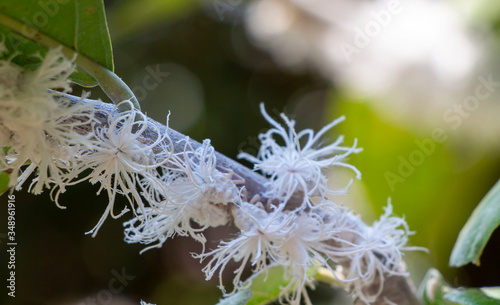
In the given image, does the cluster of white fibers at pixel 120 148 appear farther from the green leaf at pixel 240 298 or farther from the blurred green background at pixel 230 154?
the blurred green background at pixel 230 154

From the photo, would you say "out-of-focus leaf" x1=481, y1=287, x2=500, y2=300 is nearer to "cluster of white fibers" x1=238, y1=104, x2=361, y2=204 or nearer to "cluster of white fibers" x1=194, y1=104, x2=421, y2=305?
"cluster of white fibers" x1=194, y1=104, x2=421, y2=305

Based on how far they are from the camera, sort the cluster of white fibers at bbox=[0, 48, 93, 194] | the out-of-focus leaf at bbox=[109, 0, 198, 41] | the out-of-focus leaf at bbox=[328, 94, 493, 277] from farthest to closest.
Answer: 1. the out-of-focus leaf at bbox=[109, 0, 198, 41]
2. the out-of-focus leaf at bbox=[328, 94, 493, 277]
3. the cluster of white fibers at bbox=[0, 48, 93, 194]

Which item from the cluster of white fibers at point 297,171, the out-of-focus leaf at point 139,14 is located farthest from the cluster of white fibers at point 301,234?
the out-of-focus leaf at point 139,14

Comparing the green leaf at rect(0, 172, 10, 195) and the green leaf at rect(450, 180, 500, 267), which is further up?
the green leaf at rect(450, 180, 500, 267)

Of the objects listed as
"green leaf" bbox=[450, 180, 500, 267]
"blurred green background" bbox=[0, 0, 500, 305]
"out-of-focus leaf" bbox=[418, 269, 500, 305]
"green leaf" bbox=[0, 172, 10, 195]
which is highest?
"green leaf" bbox=[450, 180, 500, 267]

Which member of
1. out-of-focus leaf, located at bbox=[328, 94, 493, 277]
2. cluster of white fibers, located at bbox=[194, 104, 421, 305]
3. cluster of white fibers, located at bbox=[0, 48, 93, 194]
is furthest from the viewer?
out-of-focus leaf, located at bbox=[328, 94, 493, 277]

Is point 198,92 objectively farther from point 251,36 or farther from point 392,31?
point 392,31

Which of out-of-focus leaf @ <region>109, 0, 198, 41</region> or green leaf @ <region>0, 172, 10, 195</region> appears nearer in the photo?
green leaf @ <region>0, 172, 10, 195</region>

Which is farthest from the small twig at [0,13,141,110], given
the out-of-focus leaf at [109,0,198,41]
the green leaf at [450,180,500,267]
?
the out-of-focus leaf at [109,0,198,41]
